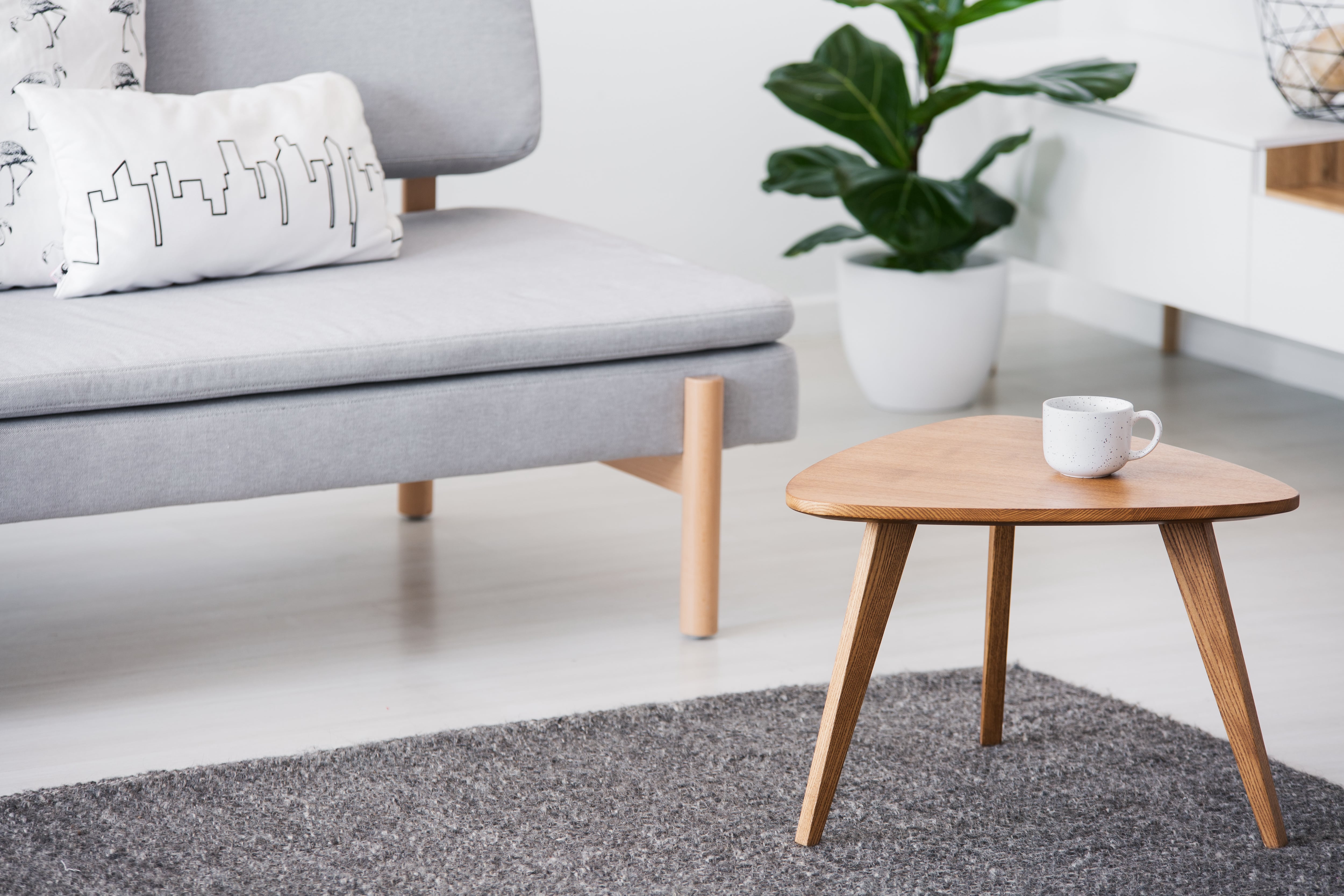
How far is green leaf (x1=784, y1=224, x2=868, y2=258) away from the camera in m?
3.24

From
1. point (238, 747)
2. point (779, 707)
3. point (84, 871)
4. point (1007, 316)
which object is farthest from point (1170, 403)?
point (84, 871)

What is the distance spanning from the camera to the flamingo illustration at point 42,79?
88.0 inches

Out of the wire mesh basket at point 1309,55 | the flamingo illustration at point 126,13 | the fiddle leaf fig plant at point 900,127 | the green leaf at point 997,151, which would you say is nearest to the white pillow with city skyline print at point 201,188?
the flamingo illustration at point 126,13

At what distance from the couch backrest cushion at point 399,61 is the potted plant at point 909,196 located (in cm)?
60

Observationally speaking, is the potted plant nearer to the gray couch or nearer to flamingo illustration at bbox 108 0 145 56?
the gray couch

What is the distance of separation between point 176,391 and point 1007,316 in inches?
103

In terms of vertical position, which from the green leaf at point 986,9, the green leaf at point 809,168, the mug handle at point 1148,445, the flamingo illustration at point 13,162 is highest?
the green leaf at point 986,9

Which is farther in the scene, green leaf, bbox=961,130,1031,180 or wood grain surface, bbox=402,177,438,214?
green leaf, bbox=961,130,1031,180

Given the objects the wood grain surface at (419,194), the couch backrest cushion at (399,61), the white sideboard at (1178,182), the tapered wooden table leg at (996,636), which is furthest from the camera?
the wood grain surface at (419,194)

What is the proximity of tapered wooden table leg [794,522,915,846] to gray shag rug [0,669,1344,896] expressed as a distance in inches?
4.8

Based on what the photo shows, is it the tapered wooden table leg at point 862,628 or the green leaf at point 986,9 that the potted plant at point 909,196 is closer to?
the green leaf at point 986,9

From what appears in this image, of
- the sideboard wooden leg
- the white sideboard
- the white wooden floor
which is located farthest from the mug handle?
the white sideboard

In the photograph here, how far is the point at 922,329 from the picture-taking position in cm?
327

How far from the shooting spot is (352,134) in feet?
7.80
